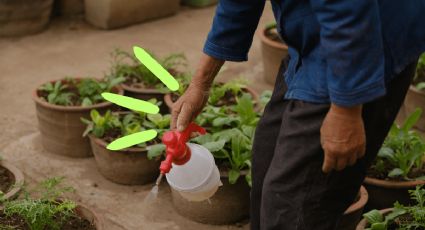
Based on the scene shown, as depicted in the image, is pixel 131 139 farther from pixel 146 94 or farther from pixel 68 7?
pixel 68 7

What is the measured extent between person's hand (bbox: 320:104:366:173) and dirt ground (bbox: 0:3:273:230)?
1.69 meters

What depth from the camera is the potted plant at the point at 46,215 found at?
299 cm

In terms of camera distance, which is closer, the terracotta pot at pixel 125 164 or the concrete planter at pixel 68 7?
the terracotta pot at pixel 125 164

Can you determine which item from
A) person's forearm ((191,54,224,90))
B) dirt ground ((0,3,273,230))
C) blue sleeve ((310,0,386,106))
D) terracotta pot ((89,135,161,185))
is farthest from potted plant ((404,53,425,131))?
blue sleeve ((310,0,386,106))

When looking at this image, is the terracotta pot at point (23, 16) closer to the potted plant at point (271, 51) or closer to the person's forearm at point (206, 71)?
the potted plant at point (271, 51)

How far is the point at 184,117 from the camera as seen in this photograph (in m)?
2.48

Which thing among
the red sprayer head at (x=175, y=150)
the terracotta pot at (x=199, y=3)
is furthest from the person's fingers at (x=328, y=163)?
the terracotta pot at (x=199, y=3)

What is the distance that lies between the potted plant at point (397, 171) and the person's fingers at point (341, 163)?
60.0 inches

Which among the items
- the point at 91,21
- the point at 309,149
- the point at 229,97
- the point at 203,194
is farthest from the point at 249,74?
the point at 309,149

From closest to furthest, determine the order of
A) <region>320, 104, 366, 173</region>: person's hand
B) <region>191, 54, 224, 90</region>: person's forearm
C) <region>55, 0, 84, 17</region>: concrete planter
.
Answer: <region>320, 104, 366, 173</region>: person's hand → <region>191, 54, 224, 90</region>: person's forearm → <region>55, 0, 84, 17</region>: concrete planter

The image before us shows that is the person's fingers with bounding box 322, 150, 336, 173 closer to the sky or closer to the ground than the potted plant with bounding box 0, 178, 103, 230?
closer to the sky

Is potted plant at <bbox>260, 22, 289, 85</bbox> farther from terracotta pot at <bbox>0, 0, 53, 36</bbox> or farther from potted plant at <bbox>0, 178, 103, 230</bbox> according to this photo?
potted plant at <bbox>0, 178, 103, 230</bbox>

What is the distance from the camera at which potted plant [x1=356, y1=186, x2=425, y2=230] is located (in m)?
3.02

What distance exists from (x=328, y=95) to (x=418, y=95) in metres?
2.70
